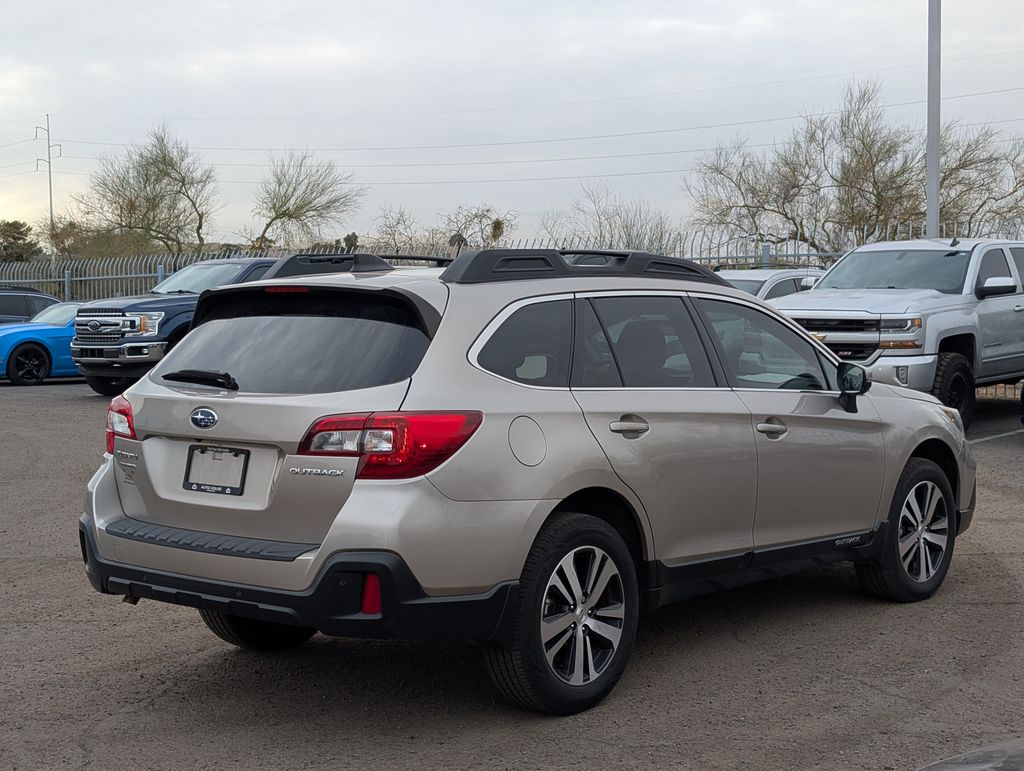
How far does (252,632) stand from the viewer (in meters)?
5.80

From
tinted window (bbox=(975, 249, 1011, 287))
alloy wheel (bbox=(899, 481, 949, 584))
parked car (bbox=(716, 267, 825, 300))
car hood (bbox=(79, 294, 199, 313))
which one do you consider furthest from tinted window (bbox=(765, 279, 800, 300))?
alloy wheel (bbox=(899, 481, 949, 584))

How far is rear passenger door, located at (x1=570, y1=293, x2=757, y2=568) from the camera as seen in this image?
512cm

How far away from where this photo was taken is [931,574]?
6.84 metres

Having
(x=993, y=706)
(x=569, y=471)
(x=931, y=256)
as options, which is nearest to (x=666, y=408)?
(x=569, y=471)

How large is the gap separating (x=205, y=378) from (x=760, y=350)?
2645 mm

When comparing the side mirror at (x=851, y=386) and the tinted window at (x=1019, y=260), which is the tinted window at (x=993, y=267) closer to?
the tinted window at (x=1019, y=260)

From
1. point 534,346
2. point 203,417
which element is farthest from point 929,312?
point 203,417

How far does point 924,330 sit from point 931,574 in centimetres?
685

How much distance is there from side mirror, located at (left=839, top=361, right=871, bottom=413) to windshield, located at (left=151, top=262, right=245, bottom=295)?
42.8ft

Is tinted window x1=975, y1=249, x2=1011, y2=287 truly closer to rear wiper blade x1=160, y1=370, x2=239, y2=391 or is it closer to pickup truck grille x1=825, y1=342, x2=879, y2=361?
pickup truck grille x1=825, y1=342, x2=879, y2=361

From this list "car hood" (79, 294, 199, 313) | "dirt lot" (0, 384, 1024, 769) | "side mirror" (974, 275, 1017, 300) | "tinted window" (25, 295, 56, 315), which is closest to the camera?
"dirt lot" (0, 384, 1024, 769)

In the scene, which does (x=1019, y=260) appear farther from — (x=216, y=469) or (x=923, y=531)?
(x=216, y=469)

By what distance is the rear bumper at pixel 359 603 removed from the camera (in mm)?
4359

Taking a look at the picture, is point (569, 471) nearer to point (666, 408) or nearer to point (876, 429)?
point (666, 408)
